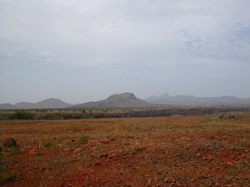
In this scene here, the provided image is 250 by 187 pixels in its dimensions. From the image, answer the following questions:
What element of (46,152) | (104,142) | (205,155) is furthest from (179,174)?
(46,152)

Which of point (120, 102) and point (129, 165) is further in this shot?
point (120, 102)

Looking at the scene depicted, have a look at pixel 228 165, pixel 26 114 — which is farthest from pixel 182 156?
pixel 26 114

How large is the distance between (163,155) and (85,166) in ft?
8.30

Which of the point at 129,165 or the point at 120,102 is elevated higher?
the point at 120,102

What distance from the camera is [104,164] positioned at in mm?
6441

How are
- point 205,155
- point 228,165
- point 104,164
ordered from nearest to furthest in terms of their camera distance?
point 228,165, point 104,164, point 205,155

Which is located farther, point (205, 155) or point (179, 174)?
point (205, 155)

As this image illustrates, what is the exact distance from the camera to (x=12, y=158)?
7.49 metres

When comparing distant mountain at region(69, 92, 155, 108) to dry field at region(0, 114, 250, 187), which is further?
distant mountain at region(69, 92, 155, 108)

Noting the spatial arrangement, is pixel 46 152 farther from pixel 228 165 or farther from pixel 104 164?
pixel 228 165

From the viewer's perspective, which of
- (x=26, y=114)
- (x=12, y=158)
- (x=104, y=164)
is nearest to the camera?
(x=104, y=164)

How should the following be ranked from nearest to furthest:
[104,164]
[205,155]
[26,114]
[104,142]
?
1. [104,164]
2. [205,155]
3. [104,142]
4. [26,114]

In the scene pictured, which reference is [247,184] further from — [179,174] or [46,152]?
[46,152]

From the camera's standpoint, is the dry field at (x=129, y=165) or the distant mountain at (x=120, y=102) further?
the distant mountain at (x=120, y=102)
